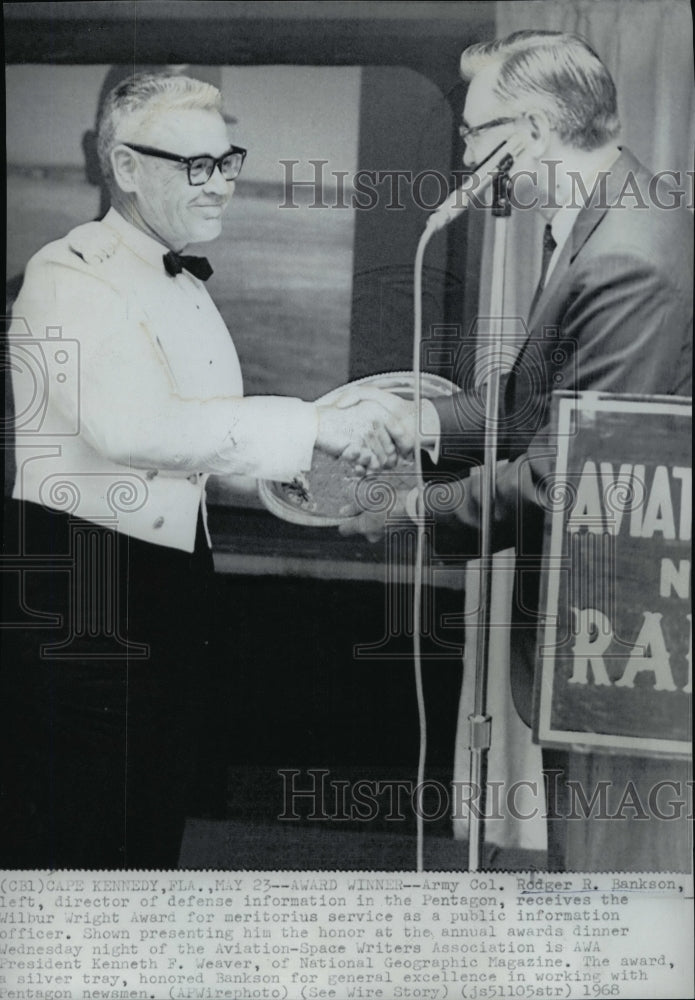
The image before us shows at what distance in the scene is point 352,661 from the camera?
9.36 feet

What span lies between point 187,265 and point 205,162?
227mm

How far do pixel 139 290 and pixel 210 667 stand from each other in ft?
2.77

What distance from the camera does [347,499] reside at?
2.85 metres

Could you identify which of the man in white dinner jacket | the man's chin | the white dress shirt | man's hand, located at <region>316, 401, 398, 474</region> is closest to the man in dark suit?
man's hand, located at <region>316, 401, 398, 474</region>

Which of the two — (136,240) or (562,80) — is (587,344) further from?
(136,240)

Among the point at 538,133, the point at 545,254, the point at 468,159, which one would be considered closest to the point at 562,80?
the point at 538,133

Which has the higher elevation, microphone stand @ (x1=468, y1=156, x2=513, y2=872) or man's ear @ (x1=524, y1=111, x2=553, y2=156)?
man's ear @ (x1=524, y1=111, x2=553, y2=156)

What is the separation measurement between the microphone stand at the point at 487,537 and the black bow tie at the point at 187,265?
2.07 ft

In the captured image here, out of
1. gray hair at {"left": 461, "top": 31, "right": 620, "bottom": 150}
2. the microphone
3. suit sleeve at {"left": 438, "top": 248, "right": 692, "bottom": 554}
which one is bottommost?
suit sleeve at {"left": 438, "top": 248, "right": 692, "bottom": 554}

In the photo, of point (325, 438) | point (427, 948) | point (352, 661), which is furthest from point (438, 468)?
point (427, 948)

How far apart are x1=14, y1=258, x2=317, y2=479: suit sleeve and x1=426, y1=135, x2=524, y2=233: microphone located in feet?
1.64

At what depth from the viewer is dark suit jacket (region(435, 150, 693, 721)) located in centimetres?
282

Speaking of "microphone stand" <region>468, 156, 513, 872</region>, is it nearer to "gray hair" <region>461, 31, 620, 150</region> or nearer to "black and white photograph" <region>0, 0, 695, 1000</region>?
"black and white photograph" <region>0, 0, 695, 1000</region>
